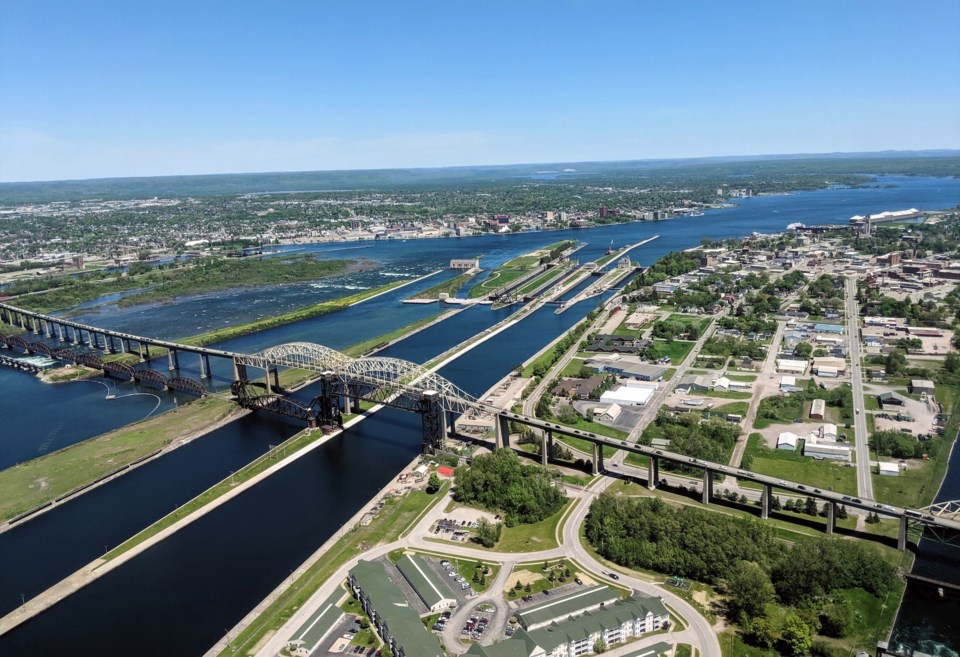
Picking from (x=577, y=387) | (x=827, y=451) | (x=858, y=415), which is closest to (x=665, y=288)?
(x=577, y=387)

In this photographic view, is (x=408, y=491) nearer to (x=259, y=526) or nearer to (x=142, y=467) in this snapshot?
(x=259, y=526)

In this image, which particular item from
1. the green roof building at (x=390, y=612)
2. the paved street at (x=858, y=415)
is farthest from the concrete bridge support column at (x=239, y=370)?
the paved street at (x=858, y=415)

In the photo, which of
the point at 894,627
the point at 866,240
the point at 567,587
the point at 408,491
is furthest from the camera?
the point at 866,240

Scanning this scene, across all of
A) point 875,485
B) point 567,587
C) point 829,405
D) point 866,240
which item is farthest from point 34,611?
point 866,240

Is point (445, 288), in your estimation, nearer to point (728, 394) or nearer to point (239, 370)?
point (239, 370)

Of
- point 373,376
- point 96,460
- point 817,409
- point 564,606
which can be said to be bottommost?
point 817,409

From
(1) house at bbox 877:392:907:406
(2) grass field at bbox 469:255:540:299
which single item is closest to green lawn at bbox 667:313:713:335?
(1) house at bbox 877:392:907:406
